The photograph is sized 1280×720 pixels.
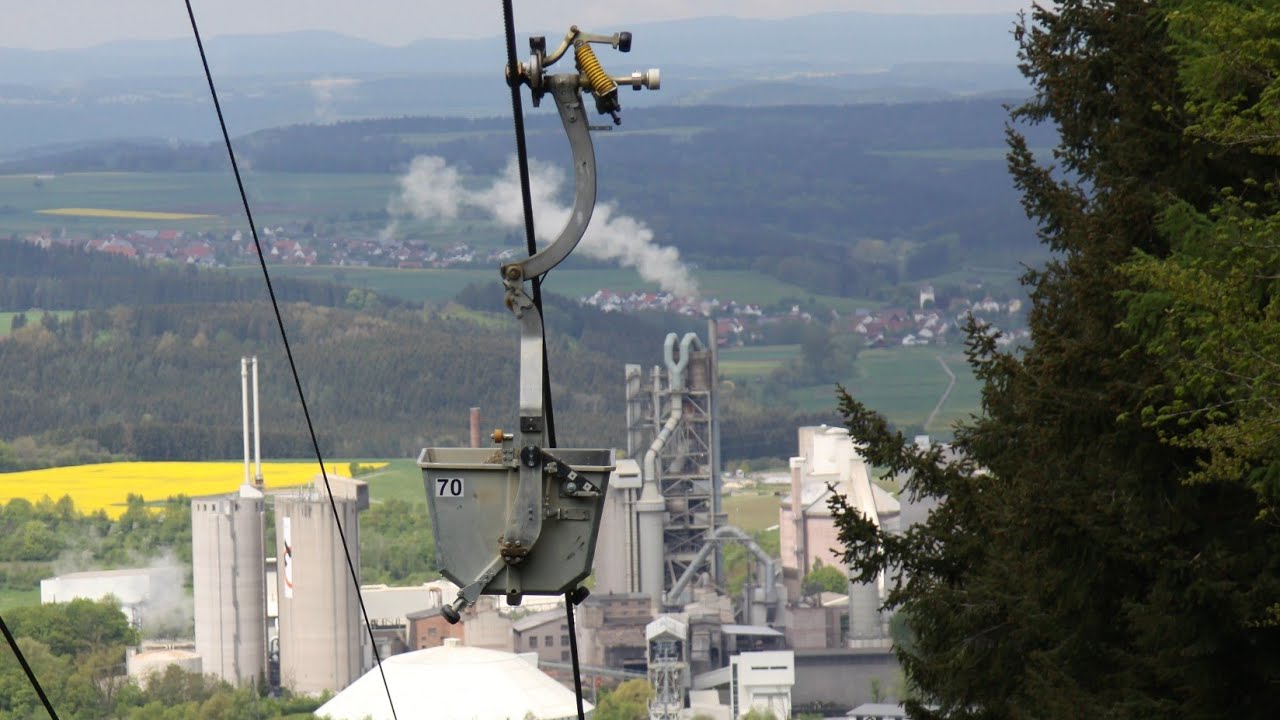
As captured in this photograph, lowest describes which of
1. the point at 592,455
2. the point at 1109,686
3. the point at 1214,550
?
the point at 1109,686

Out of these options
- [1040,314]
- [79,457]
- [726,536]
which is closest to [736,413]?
[79,457]

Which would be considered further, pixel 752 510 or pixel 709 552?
pixel 752 510

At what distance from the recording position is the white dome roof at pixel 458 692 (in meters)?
61.2

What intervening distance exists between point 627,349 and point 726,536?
8004 centimetres

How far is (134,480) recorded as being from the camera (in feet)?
409

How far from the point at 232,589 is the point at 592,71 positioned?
70457 millimetres

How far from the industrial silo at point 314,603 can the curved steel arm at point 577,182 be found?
6605cm

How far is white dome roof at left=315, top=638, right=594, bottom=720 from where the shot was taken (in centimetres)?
6122

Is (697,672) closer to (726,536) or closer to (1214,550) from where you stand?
(726,536)

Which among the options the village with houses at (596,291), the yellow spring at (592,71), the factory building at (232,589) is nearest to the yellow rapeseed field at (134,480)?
the factory building at (232,589)

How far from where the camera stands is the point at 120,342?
6093 inches

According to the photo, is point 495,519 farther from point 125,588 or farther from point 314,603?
point 125,588

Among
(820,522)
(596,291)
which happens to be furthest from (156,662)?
(596,291)

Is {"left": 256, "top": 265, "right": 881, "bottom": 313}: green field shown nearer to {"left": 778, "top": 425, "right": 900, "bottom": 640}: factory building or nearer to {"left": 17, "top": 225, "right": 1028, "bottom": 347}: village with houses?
{"left": 17, "top": 225, "right": 1028, "bottom": 347}: village with houses
